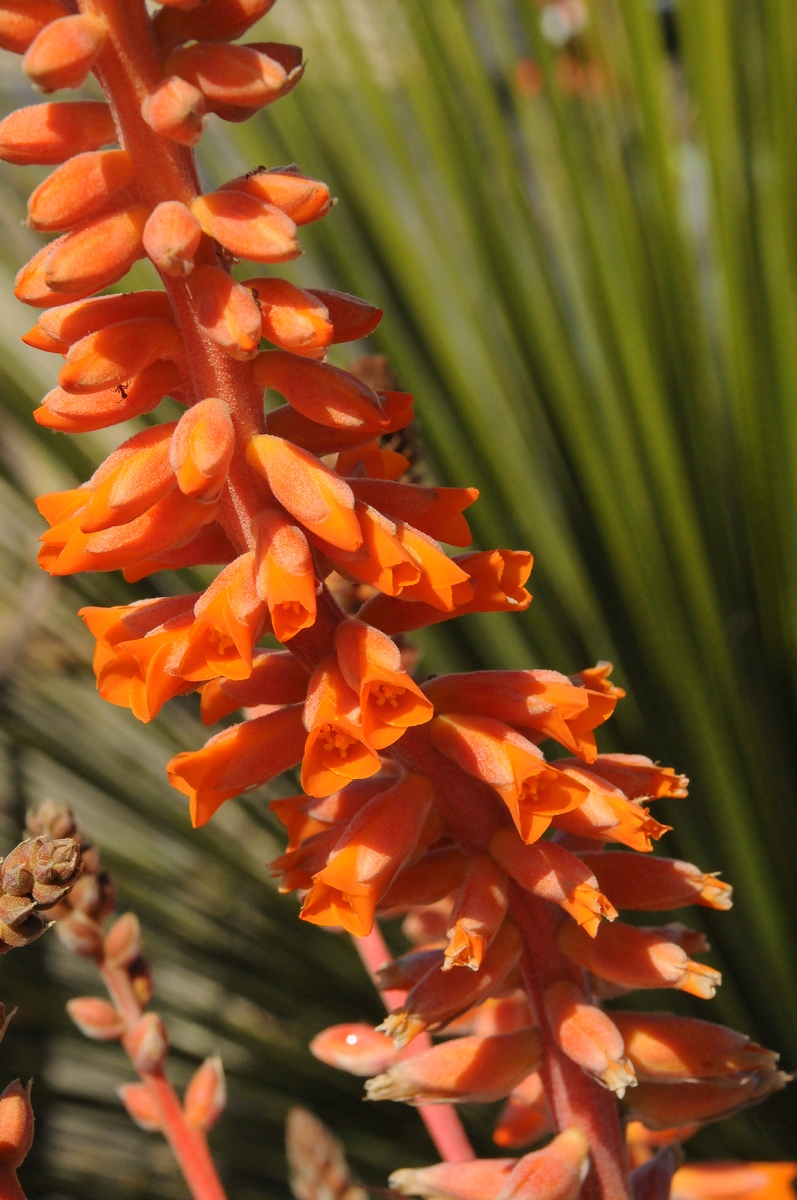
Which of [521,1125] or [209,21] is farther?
[521,1125]

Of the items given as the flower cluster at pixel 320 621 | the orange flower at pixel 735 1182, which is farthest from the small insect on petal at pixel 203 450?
the orange flower at pixel 735 1182

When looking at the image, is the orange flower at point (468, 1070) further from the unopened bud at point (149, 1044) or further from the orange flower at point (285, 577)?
the orange flower at point (285, 577)

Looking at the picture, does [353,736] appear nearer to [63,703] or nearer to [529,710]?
[529,710]

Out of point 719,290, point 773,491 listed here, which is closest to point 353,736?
point 773,491

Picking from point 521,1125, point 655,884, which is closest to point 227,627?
point 655,884

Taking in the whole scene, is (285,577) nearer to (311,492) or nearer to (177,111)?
(311,492)
